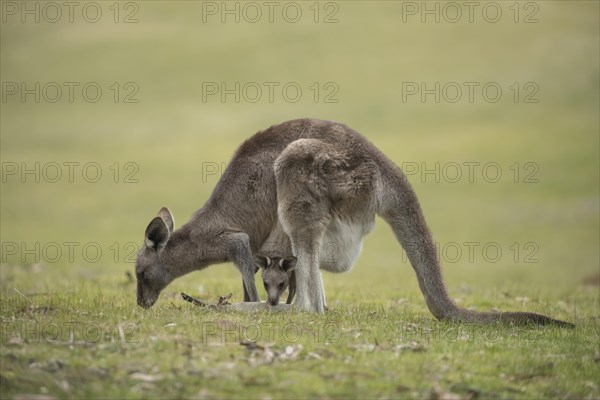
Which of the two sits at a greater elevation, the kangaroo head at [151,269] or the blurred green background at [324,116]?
the blurred green background at [324,116]

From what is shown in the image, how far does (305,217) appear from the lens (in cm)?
968

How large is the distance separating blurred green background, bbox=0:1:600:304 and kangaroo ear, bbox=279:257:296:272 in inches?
146

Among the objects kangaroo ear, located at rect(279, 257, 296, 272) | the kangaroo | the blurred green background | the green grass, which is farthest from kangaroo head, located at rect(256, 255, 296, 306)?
the blurred green background

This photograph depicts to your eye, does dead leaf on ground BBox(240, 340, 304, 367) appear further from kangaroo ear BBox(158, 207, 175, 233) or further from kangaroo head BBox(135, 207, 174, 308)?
kangaroo ear BBox(158, 207, 175, 233)

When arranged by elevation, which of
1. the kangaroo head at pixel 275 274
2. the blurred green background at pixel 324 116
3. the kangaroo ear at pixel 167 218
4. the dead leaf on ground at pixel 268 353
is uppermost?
the blurred green background at pixel 324 116

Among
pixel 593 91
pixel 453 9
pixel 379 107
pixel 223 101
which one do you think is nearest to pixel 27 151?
pixel 223 101

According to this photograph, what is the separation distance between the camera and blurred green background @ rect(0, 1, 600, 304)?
32000 millimetres

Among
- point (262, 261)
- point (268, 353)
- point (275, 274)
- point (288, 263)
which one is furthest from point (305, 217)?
point (268, 353)

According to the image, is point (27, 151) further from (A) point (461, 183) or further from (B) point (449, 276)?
(B) point (449, 276)

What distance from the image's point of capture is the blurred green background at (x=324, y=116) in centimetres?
3200

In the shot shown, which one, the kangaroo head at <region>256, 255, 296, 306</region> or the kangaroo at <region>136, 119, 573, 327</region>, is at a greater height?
the kangaroo at <region>136, 119, 573, 327</region>

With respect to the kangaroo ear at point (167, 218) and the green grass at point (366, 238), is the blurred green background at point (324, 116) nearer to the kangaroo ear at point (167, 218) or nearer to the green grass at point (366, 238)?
the green grass at point (366, 238)

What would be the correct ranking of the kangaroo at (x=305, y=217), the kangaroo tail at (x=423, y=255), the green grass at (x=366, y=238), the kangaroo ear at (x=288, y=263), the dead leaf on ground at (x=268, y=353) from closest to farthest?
1. the green grass at (x=366, y=238)
2. the dead leaf on ground at (x=268, y=353)
3. the kangaroo tail at (x=423, y=255)
4. the kangaroo at (x=305, y=217)
5. the kangaroo ear at (x=288, y=263)

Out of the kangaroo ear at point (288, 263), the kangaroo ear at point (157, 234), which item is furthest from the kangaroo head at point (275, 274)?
the kangaroo ear at point (157, 234)
